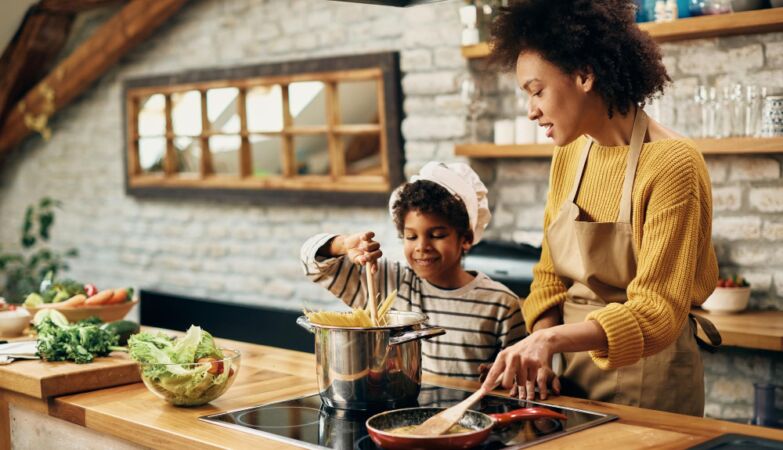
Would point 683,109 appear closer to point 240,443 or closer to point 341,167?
point 341,167

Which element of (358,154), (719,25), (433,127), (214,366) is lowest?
(214,366)

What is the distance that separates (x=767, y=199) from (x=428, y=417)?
273 centimetres

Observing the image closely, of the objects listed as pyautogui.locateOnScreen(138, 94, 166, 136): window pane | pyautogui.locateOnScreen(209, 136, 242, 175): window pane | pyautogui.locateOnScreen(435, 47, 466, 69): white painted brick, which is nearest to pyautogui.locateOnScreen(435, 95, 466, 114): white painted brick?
pyautogui.locateOnScreen(435, 47, 466, 69): white painted brick

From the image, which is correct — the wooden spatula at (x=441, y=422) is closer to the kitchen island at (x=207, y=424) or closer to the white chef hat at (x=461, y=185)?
the kitchen island at (x=207, y=424)

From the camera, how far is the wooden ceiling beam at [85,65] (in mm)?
6805

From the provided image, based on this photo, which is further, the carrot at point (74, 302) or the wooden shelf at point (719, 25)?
the wooden shelf at point (719, 25)

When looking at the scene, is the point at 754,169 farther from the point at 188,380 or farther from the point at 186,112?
the point at 186,112

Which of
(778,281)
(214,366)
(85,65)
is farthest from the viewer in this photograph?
(85,65)

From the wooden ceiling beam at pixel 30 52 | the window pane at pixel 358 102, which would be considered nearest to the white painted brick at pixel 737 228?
the window pane at pixel 358 102

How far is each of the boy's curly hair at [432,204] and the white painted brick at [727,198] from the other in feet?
6.18

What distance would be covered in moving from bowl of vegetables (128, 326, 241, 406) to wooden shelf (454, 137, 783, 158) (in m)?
2.44

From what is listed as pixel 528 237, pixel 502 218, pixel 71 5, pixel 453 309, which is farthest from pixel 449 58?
pixel 71 5

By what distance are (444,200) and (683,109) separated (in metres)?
2.00

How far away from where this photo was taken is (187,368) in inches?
87.0
